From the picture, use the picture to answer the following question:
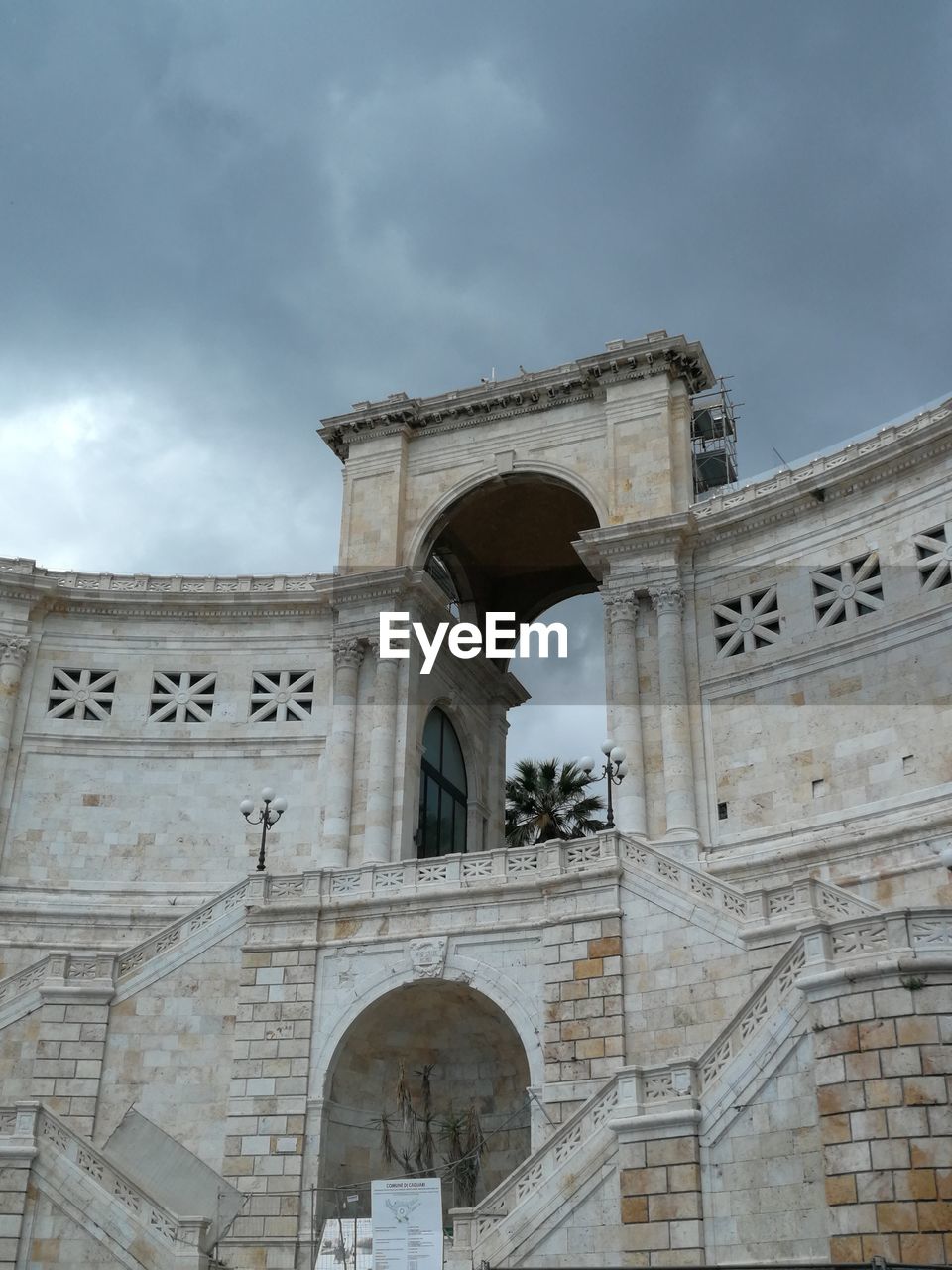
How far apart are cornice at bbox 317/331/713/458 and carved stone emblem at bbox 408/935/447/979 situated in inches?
691

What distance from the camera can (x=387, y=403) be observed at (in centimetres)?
4144

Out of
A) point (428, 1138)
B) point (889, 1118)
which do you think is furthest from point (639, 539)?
point (889, 1118)

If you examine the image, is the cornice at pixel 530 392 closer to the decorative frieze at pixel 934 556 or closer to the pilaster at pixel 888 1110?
the decorative frieze at pixel 934 556

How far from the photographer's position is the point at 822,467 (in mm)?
34312

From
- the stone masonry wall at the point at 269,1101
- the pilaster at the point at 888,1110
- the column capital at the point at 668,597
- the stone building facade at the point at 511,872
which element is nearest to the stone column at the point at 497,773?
the stone building facade at the point at 511,872

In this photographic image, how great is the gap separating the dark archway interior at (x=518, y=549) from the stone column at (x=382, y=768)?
5309 mm

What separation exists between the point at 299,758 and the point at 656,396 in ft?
45.1

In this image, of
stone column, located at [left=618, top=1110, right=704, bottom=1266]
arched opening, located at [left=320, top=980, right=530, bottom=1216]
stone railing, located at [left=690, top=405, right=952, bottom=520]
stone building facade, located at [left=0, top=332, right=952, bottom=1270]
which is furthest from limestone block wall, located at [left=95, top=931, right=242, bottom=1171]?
stone railing, located at [left=690, top=405, right=952, bottom=520]

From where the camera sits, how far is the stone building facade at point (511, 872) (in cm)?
1969

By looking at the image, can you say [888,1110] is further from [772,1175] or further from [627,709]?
[627,709]

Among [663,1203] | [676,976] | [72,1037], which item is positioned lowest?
[663,1203]

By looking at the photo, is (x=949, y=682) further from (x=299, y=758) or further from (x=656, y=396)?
(x=299, y=758)

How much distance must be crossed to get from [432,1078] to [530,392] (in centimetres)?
1945

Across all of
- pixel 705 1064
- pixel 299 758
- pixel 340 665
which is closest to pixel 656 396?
pixel 340 665
